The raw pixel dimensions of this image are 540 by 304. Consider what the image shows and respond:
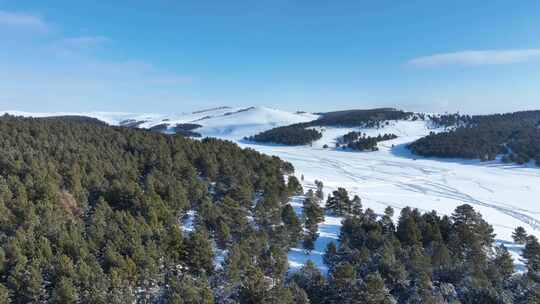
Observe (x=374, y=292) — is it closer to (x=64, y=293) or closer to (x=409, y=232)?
(x=409, y=232)

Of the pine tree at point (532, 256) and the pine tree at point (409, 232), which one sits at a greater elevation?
the pine tree at point (409, 232)

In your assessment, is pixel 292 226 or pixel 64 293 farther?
pixel 292 226

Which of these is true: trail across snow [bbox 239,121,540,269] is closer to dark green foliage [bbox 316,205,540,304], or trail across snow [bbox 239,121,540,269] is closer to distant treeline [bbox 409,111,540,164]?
dark green foliage [bbox 316,205,540,304]

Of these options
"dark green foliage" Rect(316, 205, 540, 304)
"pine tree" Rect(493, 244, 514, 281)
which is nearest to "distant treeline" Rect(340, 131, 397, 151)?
"dark green foliage" Rect(316, 205, 540, 304)

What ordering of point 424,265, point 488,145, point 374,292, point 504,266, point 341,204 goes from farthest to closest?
point 488,145
point 341,204
point 504,266
point 424,265
point 374,292

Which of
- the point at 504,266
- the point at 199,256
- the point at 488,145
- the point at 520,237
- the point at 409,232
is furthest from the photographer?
the point at 488,145

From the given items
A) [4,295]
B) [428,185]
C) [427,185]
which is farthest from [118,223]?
[428,185]

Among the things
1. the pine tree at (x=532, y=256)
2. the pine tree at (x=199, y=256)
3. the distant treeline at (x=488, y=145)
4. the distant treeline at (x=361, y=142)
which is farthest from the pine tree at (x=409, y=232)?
the distant treeline at (x=361, y=142)

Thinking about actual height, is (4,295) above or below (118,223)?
below

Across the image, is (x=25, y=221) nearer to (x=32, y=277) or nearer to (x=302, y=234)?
(x=32, y=277)

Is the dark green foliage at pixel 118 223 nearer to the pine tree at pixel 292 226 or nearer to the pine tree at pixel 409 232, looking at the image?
the pine tree at pixel 292 226
